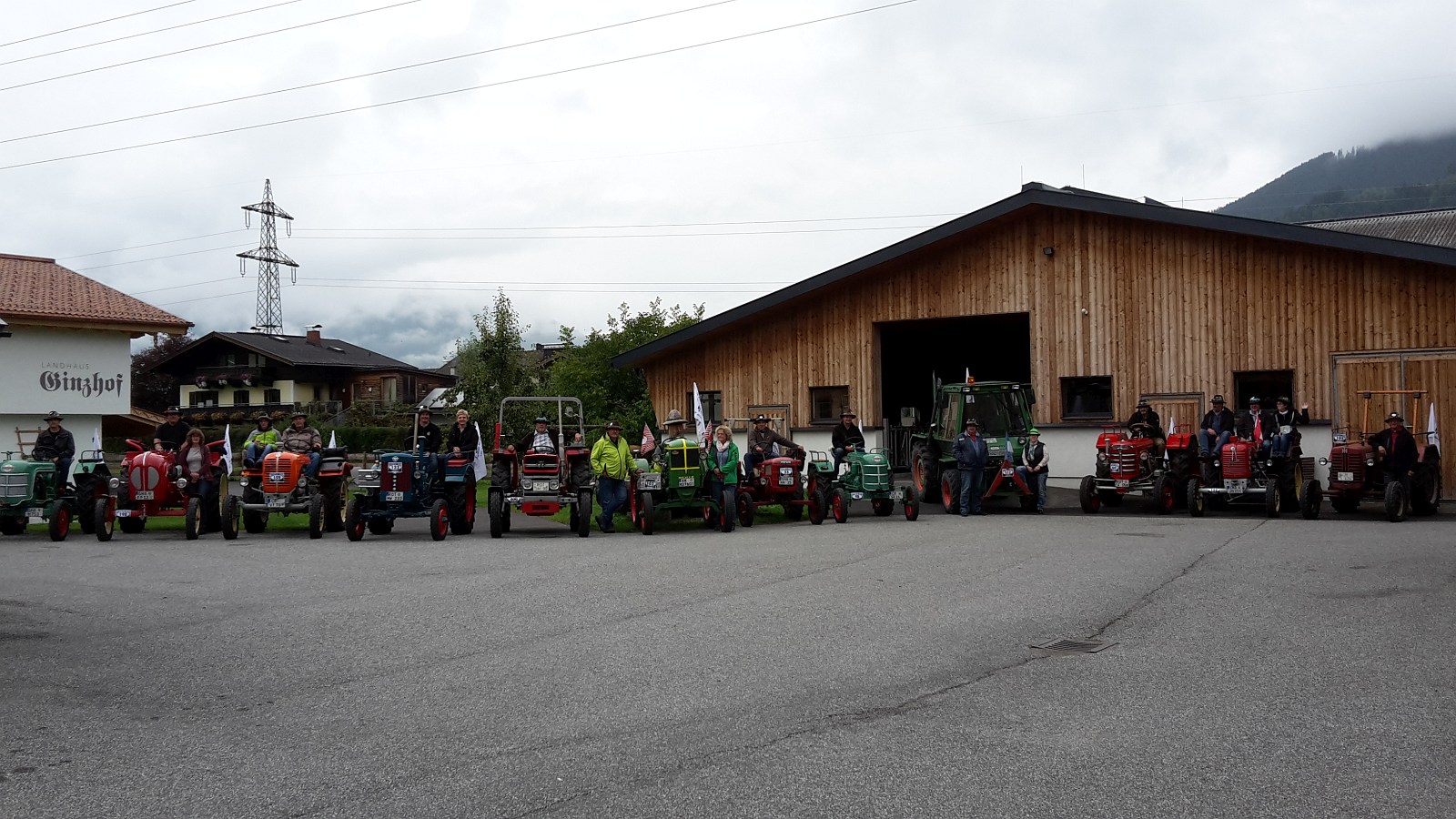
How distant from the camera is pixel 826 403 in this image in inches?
1021

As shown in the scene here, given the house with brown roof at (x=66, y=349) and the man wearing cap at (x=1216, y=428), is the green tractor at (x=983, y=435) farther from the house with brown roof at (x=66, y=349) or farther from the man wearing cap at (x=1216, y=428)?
the house with brown roof at (x=66, y=349)

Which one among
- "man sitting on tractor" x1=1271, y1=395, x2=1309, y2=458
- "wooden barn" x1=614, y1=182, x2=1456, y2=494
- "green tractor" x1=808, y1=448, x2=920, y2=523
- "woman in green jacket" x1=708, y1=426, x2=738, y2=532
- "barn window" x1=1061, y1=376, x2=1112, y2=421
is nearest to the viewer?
"woman in green jacket" x1=708, y1=426, x2=738, y2=532

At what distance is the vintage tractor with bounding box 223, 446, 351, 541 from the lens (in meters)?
16.5

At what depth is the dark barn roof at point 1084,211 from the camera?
19328 mm

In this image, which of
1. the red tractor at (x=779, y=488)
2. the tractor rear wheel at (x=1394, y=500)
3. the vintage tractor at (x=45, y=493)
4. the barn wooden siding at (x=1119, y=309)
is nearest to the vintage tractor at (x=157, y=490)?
the vintage tractor at (x=45, y=493)

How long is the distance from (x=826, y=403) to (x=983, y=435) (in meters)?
6.27

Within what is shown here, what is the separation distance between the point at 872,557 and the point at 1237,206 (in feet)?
512

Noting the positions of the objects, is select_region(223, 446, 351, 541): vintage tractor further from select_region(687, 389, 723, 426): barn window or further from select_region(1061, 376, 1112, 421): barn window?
select_region(1061, 376, 1112, 421): barn window

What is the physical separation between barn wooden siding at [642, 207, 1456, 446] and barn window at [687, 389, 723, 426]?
27 centimetres

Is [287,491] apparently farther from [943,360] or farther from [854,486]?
[943,360]

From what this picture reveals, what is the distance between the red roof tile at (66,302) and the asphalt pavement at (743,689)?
1524 centimetres

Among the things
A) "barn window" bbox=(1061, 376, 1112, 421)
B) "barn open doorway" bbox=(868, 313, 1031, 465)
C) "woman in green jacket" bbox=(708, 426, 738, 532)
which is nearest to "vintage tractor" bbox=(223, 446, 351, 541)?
"woman in green jacket" bbox=(708, 426, 738, 532)

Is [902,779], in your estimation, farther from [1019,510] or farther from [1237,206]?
[1237,206]

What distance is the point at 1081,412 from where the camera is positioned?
22.9 m
